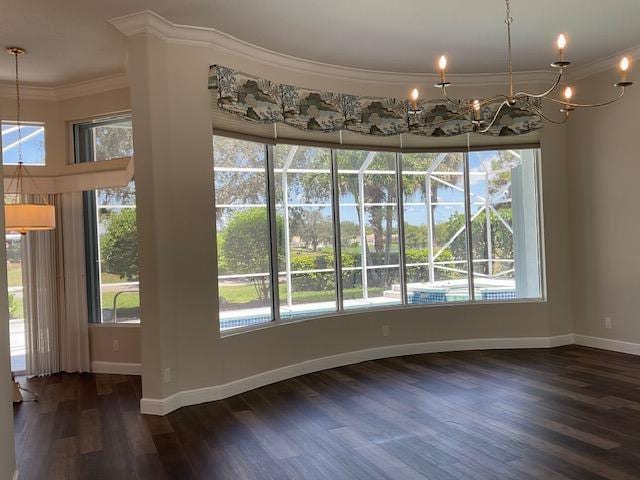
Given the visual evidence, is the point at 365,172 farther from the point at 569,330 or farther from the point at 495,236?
the point at 569,330

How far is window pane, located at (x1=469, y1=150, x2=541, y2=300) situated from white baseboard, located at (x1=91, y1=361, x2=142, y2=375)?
3846 millimetres

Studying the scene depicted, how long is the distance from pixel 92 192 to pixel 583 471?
17.2ft

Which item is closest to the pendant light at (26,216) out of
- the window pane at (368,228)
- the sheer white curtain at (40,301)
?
the sheer white curtain at (40,301)

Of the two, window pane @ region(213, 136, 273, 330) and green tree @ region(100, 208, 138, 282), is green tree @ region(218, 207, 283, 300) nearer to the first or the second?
window pane @ region(213, 136, 273, 330)

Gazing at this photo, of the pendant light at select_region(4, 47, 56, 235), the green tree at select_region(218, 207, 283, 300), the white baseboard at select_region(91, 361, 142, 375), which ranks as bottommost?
the white baseboard at select_region(91, 361, 142, 375)

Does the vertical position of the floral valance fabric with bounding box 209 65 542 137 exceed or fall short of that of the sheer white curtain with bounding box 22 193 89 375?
it exceeds it

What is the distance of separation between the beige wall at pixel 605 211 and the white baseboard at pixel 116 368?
490 cm

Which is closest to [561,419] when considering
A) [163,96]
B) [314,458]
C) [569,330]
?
[314,458]

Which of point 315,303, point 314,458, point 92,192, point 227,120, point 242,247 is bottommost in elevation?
point 314,458

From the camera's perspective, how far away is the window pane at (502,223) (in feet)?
20.9

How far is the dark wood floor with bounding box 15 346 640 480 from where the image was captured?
3197 millimetres

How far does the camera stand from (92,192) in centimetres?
603

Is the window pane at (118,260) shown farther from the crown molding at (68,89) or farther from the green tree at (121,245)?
the crown molding at (68,89)

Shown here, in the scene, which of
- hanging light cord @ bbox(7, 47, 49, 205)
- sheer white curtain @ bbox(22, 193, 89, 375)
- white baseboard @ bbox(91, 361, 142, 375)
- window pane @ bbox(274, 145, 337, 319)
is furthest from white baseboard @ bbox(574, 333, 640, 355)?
hanging light cord @ bbox(7, 47, 49, 205)
